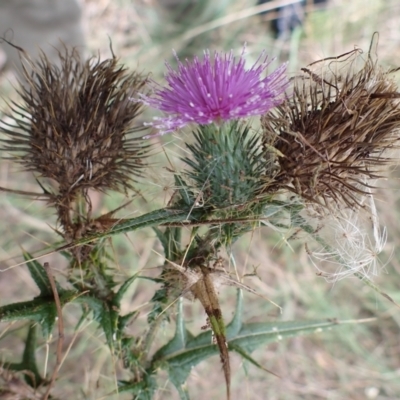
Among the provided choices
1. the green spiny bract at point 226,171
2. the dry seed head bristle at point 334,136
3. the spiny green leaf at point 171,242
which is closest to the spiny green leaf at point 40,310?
the spiny green leaf at point 171,242

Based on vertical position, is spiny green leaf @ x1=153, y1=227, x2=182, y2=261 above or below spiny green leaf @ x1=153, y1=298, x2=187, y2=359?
above

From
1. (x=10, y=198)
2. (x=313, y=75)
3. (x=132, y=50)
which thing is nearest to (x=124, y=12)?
(x=132, y=50)

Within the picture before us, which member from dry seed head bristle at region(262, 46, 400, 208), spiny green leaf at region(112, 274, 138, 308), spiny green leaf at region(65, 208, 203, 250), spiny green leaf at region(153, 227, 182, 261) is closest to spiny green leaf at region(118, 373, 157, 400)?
spiny green leaf at region(112, 274, 138, 308)

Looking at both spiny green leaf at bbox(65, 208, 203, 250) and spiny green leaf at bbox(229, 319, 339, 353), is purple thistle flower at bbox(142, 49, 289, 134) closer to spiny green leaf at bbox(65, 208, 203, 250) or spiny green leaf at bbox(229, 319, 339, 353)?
spiny green leaf at bbox(65, 208, 203, 250)

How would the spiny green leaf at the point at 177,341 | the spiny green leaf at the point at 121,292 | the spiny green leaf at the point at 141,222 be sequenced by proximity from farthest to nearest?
the spiny green leaf at the point at 177,341 < the spiny green leaf at the point at 121,292 < the spiny green leaf at the point at 141,222

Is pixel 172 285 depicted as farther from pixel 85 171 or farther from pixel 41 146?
pixel 41 146

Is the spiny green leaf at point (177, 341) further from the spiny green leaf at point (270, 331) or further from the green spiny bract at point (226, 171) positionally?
the green spiny bract at point (226, 171)
